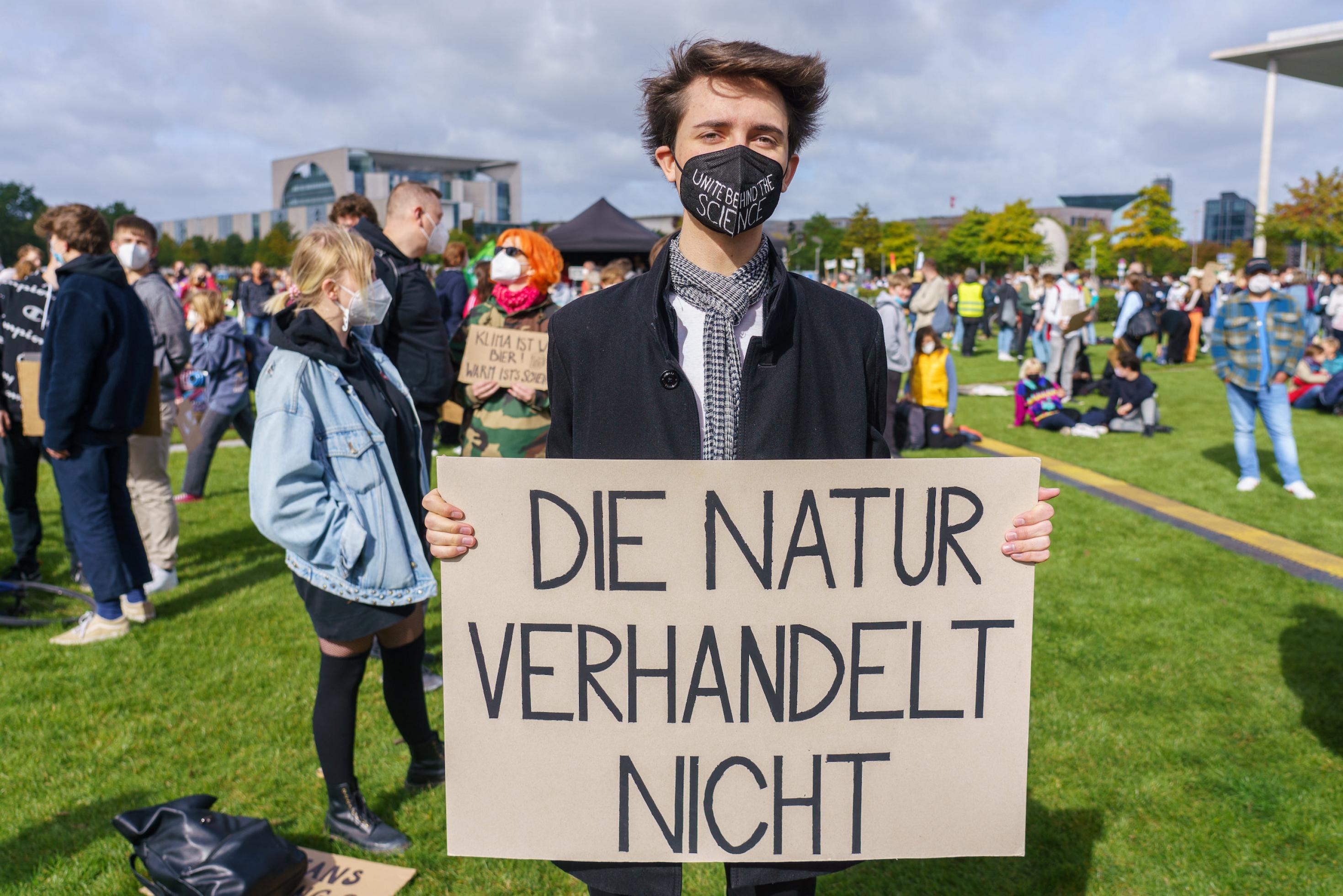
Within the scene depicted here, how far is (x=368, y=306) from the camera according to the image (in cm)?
322

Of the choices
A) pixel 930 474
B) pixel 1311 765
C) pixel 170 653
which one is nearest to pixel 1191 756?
pixel 1311 765

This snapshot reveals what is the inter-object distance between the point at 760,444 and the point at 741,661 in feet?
1.40

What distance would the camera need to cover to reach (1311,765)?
156 inches

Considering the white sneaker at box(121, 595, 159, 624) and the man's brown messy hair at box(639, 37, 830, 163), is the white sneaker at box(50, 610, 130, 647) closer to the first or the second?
the white sneaker at box(121, 595, 159, 624)

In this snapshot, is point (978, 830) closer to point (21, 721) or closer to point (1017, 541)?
point (1017, 541)

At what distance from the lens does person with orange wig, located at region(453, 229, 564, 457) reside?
457 centimetres

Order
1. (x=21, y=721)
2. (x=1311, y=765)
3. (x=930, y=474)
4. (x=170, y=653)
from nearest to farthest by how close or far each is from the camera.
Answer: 1. (x=930, y=474)
2. (x=1311, y=765)
3. (x=21, y=721)
4. (x=170, y=653)

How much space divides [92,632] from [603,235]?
1586cm

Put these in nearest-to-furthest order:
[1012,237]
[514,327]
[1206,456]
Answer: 1. [514,327]
2. [1206,456]
3. [1012,237]

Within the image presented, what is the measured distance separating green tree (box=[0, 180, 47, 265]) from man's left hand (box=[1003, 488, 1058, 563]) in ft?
303

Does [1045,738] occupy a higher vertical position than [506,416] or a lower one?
lower

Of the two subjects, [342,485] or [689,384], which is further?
[342,485]

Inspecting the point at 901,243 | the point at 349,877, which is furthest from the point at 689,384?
the point at 901,243

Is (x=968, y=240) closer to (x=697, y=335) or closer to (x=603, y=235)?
(x=603, y=235)
